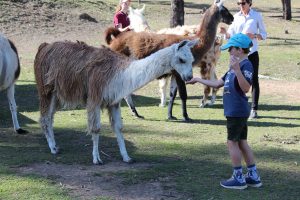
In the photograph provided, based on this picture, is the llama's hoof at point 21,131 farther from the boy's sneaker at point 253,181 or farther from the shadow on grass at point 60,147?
the boy's sneaker at point 253,181

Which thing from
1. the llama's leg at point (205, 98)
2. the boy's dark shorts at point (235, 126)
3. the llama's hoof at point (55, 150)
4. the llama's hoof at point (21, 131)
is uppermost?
the boy's dark shorts at point (235, 126)

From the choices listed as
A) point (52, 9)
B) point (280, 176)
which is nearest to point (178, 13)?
point (52, 9)

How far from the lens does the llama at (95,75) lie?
Result: 6129mm

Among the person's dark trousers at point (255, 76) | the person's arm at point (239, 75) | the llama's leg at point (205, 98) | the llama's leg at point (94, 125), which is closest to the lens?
the person's arm at point (239, 75)

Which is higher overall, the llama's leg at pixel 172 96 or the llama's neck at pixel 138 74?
the llama's neck at pixel 138 74

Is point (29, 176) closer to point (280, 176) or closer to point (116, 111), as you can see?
point (116, 111)

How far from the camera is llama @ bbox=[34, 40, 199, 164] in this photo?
6.13 metres

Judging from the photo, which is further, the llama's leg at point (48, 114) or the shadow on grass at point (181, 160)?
the llama's leg at point (48, 114)

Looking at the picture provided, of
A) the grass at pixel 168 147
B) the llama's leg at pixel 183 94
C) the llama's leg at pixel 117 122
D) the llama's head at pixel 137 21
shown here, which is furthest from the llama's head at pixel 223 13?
the llama's leg at pixel 117 122

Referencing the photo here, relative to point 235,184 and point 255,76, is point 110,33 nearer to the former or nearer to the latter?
point 255,76

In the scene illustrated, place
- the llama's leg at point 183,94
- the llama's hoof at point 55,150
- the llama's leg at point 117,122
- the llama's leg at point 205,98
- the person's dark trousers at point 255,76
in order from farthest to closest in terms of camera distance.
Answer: the llama's leg at point 205,98 < the llama's leg at point 183,94 < the person's dark trousers at point 255,76 < the llama's hoof at point 55,150 < the llama's leg at point 117,122

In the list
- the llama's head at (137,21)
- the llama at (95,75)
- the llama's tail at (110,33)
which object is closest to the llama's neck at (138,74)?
the llama at (95,75)

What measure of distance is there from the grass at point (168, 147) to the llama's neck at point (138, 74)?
90 centimetres

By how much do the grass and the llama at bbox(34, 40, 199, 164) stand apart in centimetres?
46
